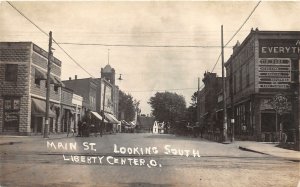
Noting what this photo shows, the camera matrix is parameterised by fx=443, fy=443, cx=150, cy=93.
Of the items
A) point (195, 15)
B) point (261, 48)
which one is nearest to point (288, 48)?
point (261, 48)

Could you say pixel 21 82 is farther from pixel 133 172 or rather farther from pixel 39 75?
pixel 133 172

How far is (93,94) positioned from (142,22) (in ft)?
146

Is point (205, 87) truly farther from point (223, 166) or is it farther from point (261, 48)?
point (223, 166)

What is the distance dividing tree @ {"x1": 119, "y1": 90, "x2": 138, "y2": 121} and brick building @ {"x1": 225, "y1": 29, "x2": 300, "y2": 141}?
6170 centimetres

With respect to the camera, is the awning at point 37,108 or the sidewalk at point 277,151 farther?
the awning at point 37,108

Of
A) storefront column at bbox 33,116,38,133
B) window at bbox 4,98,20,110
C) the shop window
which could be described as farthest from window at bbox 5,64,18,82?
storefront column at bbox 33,116,38,133

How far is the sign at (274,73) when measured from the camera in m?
20.4

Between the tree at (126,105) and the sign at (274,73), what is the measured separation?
71159mm

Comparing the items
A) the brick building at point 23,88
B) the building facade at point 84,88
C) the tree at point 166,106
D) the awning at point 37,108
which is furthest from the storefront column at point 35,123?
the tree at point 166,106

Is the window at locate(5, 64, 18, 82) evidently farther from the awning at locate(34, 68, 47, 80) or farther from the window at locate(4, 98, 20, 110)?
the awning at locate(34, 68, 47, 80)

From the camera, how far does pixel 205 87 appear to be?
218ft

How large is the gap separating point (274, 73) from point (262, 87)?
4.30 m

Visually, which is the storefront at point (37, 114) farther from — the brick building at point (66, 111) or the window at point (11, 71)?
the brick building at point (66, 111)

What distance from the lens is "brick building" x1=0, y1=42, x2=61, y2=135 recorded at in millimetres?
25969
